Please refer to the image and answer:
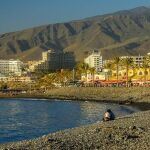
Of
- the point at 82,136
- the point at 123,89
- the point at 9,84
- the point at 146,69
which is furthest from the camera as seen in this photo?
the point at 9,84

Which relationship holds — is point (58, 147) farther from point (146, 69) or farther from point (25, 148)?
point (146, 69)

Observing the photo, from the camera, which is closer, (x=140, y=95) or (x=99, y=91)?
(x=140, y=95)

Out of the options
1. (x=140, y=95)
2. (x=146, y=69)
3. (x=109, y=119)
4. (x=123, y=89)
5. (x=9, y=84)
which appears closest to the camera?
(x=109, y=119)

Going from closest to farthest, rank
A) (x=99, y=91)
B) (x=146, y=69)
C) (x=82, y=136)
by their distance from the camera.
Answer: (x=82, y=136) < (x=99, y=91) < (x=146, y=69)

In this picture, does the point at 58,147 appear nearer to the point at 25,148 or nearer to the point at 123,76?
the point at 25,148

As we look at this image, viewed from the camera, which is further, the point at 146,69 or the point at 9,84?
the point at 9,84

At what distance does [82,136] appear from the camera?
2338cm

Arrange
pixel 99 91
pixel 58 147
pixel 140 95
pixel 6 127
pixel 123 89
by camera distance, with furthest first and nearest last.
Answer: pixel 99 91 < pixel 123 89 < pixel 140 95 < pixel 6 127 < pixel 58 147

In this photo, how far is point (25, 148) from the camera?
2008 centimetres

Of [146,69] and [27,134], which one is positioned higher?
[146,69]

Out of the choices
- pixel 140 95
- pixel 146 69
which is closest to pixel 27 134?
pixel 140 95

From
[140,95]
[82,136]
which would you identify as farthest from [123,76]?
[82,136]

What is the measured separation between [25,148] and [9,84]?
146m

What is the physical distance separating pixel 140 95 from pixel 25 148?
58.8 m
